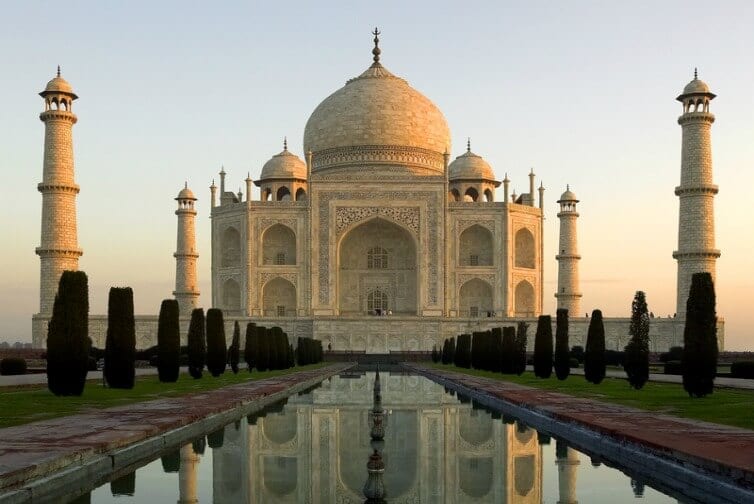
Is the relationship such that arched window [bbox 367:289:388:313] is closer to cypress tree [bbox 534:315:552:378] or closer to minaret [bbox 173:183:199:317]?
minaret [bbox 173:183:199:317]

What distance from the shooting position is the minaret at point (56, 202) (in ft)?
96.8

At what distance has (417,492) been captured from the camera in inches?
192

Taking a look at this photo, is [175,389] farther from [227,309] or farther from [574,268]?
[574,268]

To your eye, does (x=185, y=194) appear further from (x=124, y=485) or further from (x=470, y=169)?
(x=124, y=485)

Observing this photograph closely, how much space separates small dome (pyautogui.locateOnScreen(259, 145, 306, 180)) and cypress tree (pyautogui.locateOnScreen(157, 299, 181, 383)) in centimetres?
2408

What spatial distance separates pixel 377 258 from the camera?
126 ft

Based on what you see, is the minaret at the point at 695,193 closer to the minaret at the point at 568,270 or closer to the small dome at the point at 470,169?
the minaret at the point at 568,270

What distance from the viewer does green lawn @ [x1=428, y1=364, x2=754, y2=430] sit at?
8227 mm

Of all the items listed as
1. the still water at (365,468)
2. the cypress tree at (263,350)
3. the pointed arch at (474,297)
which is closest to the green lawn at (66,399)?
the still water at (365,468)

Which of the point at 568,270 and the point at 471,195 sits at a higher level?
the point at 471,195

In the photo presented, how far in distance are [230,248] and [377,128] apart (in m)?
8.45

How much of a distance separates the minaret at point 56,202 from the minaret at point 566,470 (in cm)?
2542

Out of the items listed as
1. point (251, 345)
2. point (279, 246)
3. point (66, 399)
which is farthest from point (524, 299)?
point (66, 399)

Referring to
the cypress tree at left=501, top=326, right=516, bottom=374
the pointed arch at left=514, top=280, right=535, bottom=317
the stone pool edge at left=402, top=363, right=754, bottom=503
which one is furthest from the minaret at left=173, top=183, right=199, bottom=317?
the stone pool edge at left=402, top=363, right=754, bottom=503
